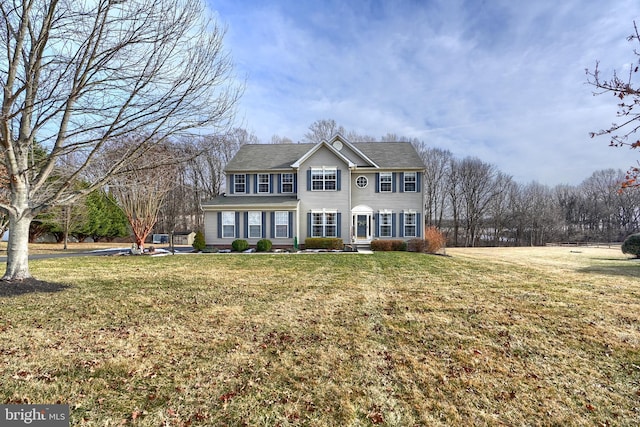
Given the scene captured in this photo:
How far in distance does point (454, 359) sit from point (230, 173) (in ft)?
64.6

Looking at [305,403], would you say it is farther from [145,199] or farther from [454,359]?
[145,199]

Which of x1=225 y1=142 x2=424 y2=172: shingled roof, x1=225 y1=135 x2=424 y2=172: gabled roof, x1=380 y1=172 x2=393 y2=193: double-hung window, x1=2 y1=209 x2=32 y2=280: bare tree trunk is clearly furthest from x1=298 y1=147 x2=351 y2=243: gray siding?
x1=2 y1=209 x2=32 y2=280: bare tree trunk

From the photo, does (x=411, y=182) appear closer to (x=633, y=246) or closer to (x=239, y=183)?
(x=239, y=183)

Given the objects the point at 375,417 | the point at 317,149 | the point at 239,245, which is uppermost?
the point at 317,149

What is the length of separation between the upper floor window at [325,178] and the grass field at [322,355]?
40.9 feet

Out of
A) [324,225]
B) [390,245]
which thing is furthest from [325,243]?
[390,245]

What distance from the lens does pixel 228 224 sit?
2002 centimetres

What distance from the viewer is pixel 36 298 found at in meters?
6.61

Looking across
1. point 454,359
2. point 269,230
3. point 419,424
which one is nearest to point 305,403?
point 419,424

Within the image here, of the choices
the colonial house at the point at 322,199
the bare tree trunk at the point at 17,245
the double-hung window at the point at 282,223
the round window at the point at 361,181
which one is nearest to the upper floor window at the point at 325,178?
the colonial house at the point at 322,199

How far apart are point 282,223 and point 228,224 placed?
340 cm

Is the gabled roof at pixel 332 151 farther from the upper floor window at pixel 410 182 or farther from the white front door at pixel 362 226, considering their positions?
the white front door at pixel 362 226

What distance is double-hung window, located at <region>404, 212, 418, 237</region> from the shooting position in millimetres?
20547

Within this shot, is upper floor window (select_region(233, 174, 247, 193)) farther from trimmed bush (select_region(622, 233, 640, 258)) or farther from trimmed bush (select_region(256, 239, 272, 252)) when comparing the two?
trimmed bush (select_region(622, 233, 640, 258))
